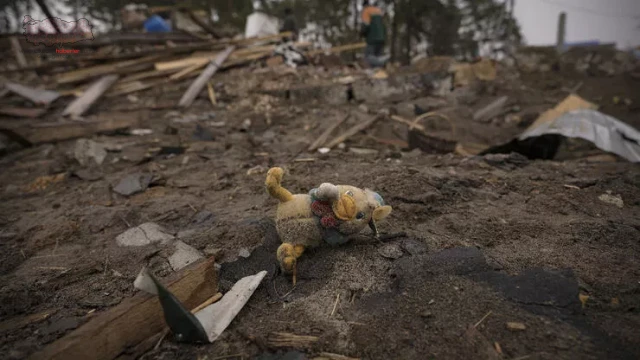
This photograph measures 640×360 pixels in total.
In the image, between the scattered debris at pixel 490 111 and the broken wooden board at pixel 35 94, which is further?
the scattered debris at pixel 490 111

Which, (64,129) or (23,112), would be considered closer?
(64,129)

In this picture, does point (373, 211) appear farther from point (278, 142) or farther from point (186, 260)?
point (278, 142)

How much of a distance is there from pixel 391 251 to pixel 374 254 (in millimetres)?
123

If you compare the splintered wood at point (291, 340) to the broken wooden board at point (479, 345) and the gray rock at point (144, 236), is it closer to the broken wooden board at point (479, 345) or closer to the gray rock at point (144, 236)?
the broken wooden board at point (479, 345)

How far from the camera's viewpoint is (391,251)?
2.25 metres

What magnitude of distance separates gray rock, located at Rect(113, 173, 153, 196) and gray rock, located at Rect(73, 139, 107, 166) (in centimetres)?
111

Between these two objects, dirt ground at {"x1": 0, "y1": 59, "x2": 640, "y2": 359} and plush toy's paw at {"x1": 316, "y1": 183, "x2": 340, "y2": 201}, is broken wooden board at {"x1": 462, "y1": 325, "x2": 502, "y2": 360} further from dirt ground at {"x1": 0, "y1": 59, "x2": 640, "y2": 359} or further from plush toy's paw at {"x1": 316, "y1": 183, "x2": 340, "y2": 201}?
plush toy's paw at {"x1": 316, "y1": 183, "x2": 340, "y2": 201}

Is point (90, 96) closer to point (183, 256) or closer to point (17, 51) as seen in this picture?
point (17, 51)

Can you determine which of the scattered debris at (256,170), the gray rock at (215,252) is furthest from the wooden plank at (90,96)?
the gray rock at (215,252)

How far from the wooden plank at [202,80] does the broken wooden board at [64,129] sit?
1431 millimetres

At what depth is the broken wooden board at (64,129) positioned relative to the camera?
5.39m

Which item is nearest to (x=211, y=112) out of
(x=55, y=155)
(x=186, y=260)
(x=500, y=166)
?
(x=55, y=155)

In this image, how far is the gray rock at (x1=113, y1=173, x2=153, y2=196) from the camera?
12.6 ft

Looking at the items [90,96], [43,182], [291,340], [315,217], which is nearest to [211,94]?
[90,96]
